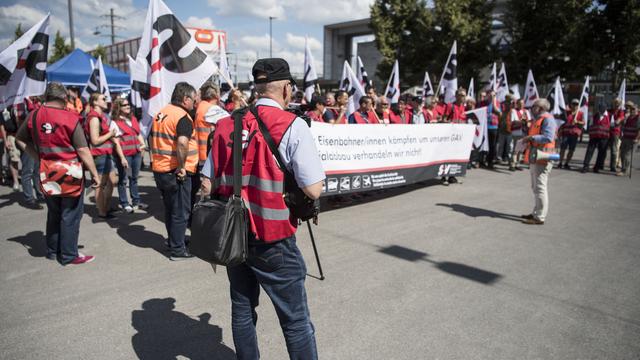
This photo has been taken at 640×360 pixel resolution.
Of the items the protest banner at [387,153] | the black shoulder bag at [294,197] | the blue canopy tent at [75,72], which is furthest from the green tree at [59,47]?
the black shoulder bag at [294,197]

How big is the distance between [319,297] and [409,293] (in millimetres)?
899

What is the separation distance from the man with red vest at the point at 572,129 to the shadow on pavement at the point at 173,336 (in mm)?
12650

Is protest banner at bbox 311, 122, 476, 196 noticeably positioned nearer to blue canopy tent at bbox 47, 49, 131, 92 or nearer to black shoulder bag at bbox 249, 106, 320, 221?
black shoulder bag at bbox 249, 106, 320, 221

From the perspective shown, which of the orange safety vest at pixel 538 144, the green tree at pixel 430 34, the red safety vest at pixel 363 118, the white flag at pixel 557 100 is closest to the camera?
the orange safety vest at pixel 538 144

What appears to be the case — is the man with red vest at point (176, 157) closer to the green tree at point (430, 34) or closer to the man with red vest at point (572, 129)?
the man with red vest at point (572, 129)

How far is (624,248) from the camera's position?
213 inches

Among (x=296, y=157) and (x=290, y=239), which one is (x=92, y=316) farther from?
(x=296, y=157)

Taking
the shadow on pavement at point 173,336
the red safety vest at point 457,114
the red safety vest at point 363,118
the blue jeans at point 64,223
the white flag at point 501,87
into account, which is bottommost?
the shadow on pavement at point 173,336

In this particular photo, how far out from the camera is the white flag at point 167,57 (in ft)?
17.4

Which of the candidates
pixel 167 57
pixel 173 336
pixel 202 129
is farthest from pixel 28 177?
pixel 173 336

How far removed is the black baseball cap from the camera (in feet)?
7.27

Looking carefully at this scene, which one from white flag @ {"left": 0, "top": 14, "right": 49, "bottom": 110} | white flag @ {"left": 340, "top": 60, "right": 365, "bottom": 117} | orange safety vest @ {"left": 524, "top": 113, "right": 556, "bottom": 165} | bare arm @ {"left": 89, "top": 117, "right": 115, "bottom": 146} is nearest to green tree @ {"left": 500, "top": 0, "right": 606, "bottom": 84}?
white flag @ {"left": 340, "top": 60, "right": 365, "bottom": 117}

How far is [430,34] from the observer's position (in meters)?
25.8

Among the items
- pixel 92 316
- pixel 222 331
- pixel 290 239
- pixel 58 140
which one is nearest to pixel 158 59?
pixel 58 140
